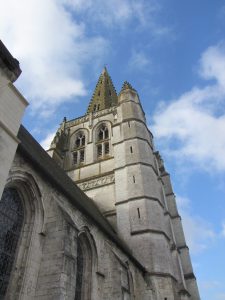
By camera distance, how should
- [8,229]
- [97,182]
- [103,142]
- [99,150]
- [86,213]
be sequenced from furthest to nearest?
[103,142]
[99,150]
[97,182]
[86,213]
[8,229]

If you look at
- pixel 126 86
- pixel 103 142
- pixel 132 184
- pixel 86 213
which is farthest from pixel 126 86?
pixel 86 213

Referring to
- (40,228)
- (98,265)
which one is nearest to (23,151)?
(40,228)

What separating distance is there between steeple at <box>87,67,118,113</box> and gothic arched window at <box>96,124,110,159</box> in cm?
435

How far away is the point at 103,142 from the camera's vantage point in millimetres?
21594

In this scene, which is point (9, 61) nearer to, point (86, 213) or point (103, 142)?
point (86, 213)

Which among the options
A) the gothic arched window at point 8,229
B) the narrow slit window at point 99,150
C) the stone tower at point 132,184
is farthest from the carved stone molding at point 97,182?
the gothic arched window at point 8,229

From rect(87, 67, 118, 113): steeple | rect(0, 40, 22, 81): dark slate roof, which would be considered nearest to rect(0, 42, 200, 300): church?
rect(0, 40, 22, 81): dark slate roof

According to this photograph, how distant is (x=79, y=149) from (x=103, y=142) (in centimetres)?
178

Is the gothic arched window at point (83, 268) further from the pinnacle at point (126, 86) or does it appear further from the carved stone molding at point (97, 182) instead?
the pinnacle at point (126, 86)

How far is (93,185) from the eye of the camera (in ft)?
59.3

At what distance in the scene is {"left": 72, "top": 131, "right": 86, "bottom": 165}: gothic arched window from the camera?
21.2 meters

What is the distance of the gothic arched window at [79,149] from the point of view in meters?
21.2

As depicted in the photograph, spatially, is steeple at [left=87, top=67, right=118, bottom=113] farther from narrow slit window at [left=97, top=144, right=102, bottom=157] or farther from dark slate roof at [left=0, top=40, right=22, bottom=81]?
dark slate roof at [left=0, top=40, right=22, bottom=81]

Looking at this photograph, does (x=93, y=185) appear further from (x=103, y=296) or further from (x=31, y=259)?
(x=31, y=259)
